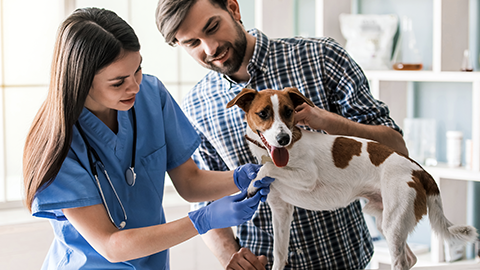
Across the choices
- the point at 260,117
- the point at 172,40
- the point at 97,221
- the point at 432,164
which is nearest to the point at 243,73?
the point at 172,40

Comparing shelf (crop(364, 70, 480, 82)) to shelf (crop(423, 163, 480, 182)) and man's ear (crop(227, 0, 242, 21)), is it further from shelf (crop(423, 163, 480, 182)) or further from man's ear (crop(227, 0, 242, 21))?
man's ear (crop(227, 0, 242, 21))

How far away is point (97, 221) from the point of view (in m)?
1.14

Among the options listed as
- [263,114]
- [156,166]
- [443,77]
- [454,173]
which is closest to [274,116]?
[263,114]

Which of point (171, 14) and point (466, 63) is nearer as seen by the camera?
point (171, 14)

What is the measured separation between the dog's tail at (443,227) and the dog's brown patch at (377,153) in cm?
16

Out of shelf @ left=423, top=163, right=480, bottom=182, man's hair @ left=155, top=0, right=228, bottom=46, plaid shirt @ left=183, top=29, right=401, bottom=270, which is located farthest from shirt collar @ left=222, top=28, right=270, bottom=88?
shelf @ left=423, top=163, right=480, bottom=182

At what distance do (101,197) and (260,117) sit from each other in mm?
507

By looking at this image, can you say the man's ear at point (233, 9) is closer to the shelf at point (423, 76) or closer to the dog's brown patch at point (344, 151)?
the dog's brown patch at point (344, 151)

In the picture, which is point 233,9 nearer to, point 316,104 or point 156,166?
point 316,104

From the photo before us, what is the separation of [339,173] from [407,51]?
1.58m

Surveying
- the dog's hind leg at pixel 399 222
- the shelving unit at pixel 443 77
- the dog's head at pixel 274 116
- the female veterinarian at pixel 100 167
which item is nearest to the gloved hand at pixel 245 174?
the female veterinarian at pixel 100 167

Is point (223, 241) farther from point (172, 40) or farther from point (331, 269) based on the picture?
point (172, 40)

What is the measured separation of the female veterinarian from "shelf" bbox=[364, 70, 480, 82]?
144 centimetres

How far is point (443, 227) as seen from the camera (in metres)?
1.12
